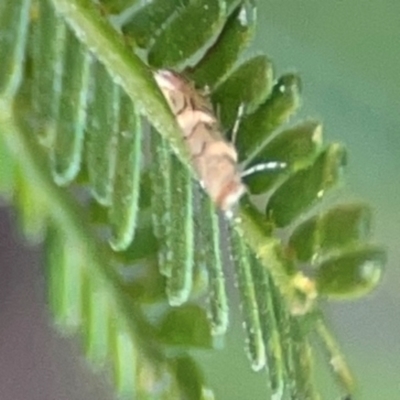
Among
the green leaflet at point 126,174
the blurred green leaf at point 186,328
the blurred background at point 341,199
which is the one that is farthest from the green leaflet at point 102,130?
the blurred background at point 341,199

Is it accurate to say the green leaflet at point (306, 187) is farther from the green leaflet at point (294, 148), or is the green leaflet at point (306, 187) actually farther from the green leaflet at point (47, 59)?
the green leaflet at point (47, 59)

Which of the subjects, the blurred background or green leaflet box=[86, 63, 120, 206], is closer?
green leaflet box=[86, 63, 120, 206]

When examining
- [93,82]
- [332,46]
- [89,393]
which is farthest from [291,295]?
[332,46]

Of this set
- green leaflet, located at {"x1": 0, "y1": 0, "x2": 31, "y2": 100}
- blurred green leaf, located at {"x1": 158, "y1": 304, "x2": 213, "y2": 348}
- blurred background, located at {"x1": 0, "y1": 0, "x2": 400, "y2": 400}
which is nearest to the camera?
green leaflet, located at {"x1": 0, "y1": 0, "x2": 31, "y2": 100}

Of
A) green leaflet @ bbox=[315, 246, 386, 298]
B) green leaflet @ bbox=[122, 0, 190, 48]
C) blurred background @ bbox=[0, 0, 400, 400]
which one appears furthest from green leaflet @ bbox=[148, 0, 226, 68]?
blurred background @ bbox=[0, 0, 400, 400]

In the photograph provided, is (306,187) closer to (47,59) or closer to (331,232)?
(331,232)

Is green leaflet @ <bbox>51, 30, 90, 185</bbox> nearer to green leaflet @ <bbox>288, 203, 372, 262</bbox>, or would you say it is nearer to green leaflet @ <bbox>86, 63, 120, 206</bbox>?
A: green leaflet @ <bbox>86, 63, 120, 206</bbox>

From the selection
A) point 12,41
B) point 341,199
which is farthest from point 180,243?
point 341,199
